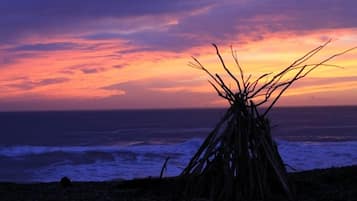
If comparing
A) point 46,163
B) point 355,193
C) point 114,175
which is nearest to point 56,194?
point 355,193

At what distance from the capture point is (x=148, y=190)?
9.83 metres

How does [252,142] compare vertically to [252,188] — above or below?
above

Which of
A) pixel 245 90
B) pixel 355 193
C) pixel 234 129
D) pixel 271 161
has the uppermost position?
pixel 245 90

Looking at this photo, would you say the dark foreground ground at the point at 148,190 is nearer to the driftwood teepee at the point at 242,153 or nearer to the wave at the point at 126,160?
the driftwood teepee at the point at 242,153

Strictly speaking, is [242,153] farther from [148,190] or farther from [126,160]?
[126,160]

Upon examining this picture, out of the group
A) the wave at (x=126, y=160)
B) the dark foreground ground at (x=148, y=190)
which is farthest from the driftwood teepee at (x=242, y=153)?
the wave at (x=126, y=160)

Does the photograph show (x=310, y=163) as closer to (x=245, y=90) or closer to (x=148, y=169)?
(x=148, y=169)

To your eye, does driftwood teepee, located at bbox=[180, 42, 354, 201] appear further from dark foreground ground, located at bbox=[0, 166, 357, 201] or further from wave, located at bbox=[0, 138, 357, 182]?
wave, located at bbox=[0, 138, 357, 182]

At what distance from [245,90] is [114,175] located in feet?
46.5

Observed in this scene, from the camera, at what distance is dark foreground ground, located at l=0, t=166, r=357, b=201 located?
9031 mm

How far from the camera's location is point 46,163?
27.6 meters

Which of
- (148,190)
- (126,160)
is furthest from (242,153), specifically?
(126,160)

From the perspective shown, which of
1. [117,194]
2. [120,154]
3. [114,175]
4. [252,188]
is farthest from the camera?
[120,154]

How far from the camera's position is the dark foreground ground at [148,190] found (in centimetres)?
903
